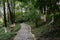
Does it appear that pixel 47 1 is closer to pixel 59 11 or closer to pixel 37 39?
pixel 59 11

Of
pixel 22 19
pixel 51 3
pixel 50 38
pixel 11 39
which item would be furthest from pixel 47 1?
pixel 22 19

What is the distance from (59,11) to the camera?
9930 millimetres

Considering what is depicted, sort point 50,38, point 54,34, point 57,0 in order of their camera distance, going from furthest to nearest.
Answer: point 54,34 < point 50,38 < point 57,0

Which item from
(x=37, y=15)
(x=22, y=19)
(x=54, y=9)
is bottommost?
(x=22, y=19)

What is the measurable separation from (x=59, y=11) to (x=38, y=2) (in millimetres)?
1364

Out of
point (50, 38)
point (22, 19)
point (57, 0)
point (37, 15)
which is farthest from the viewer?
point (22, 19)

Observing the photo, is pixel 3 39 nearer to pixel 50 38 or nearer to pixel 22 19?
pixel 50 38

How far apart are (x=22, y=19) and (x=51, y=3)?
67.1 ft

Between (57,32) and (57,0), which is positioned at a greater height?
(57,0)

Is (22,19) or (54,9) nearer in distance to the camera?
(54,9)

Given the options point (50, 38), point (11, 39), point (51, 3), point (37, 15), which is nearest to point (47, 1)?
point (51, 3)

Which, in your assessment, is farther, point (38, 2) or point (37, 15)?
point (37, 15)

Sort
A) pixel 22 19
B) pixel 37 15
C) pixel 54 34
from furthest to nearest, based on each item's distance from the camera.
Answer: pixel 22 19
pixel 37 15
pixel 54 34

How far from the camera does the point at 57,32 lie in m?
11.4
